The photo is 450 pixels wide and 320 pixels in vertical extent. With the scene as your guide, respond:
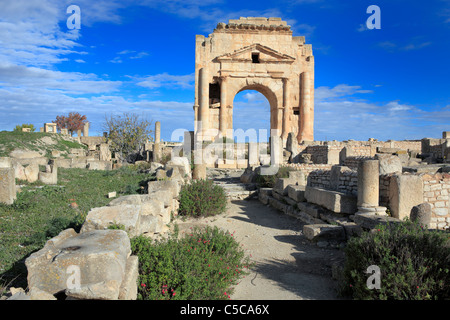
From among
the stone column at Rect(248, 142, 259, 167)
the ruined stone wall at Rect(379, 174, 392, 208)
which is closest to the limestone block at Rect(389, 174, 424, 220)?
the ruined stone wall at Rect(379, 174, 392, 208)

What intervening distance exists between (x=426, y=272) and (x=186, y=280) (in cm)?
273

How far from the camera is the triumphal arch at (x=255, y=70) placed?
72.7ft

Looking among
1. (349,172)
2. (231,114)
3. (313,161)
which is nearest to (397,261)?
A: (349,172)

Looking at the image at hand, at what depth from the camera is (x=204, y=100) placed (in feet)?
73.0

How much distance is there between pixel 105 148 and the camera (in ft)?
68.3

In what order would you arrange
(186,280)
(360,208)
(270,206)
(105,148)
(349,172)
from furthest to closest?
(105,148)
(270,206)
(349,172)
(360,208)
(186,280)

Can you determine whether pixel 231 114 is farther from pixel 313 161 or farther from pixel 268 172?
pixel 268 172

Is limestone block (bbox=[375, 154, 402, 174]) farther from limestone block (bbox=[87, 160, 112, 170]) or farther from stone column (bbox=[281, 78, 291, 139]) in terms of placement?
stone column (bbox=[281, 78, 291, 139])

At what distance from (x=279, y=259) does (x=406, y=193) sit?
3.06m

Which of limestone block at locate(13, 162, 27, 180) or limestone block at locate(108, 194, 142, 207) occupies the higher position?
limestone block at locate(13, 162, 27, 180)

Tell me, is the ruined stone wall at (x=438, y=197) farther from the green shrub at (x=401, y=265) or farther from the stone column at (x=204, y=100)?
the stone column at (x=204, y=100)

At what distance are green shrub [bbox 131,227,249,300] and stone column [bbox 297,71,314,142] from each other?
19.5 metres

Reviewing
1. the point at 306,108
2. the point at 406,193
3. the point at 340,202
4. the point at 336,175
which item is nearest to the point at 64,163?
the point at 336,175

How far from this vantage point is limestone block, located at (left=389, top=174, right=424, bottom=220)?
6.29 metres
